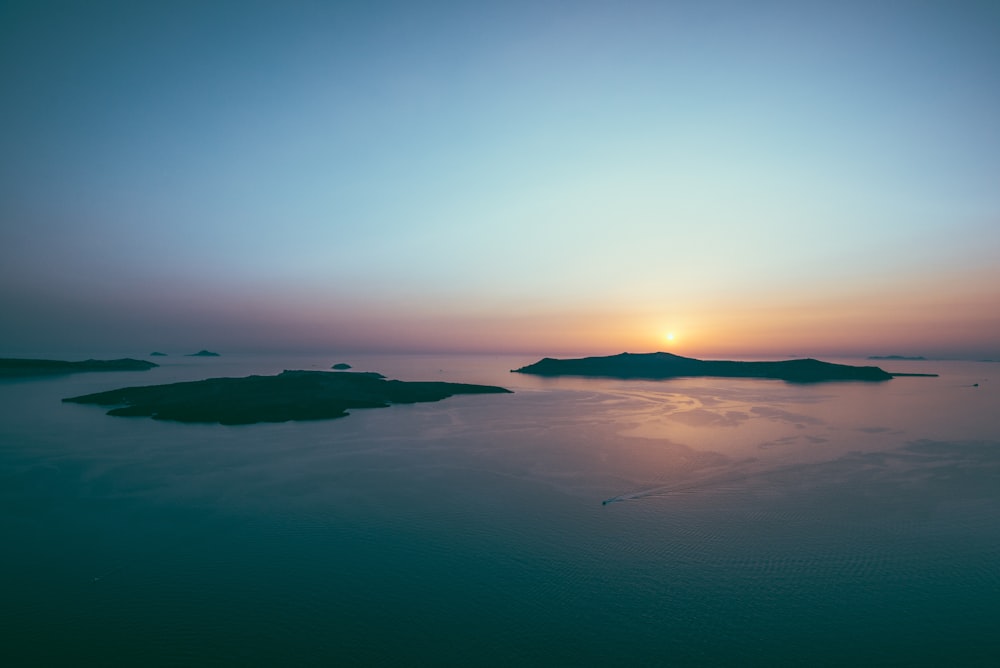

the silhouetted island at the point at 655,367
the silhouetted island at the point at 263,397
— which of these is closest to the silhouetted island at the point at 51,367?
the silhouetted island at the point at 263,397

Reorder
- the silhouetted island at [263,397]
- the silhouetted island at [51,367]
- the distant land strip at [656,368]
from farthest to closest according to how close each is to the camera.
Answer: the distant land strip at [656,368] < the silhouetted island at [51,367] < the silhouetted island at [263,397]

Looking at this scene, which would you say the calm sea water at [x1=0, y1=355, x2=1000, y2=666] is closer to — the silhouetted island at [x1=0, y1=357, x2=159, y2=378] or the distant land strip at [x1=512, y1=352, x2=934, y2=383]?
the distant land strip at [x1=512, y1=352, x2=934, y2=383]

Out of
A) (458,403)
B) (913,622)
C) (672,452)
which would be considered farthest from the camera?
(458,403)

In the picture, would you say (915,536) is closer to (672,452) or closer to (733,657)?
(733,657)

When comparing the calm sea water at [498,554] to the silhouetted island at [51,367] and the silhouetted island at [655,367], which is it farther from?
the silhouetted island at [51,367]

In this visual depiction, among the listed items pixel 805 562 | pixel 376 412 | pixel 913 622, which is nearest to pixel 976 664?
pixel 913 622
